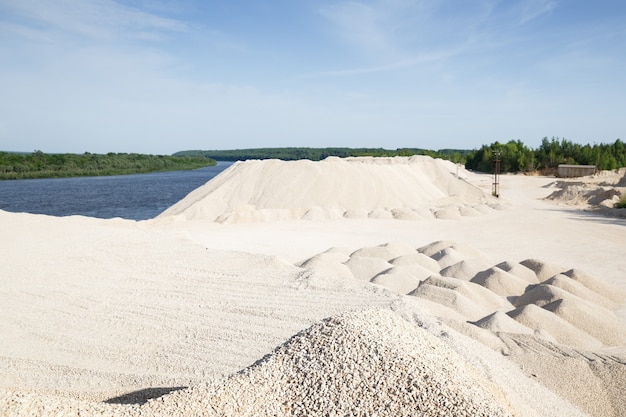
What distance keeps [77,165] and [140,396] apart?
226 ft

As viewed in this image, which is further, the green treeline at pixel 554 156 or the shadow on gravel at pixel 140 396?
the green treeline at pixel 554 156

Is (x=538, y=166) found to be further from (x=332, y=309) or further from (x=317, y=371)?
(x=317, y=371)

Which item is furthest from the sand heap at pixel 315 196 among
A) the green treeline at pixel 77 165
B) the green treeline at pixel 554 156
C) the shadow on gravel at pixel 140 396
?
the green treeline at pixel 77 165

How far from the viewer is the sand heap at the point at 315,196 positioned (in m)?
16.9

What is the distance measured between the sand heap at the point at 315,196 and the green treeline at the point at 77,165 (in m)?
44.7

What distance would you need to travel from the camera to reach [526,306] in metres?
6.45

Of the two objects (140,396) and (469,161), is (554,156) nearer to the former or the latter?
(469,161)

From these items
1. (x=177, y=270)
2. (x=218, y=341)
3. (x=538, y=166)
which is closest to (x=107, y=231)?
(x=177, y=270)

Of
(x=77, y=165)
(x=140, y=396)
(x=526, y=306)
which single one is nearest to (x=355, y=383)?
(x=140, y=396)

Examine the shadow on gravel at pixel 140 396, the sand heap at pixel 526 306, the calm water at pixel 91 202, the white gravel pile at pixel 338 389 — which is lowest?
the calm water at pixel 91 202

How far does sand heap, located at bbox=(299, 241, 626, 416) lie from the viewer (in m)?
4.67

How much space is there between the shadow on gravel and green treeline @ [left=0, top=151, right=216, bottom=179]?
58.9m

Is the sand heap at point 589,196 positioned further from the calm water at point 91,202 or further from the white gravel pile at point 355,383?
the calm water at point 91,202

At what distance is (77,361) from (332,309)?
3.07 meters
